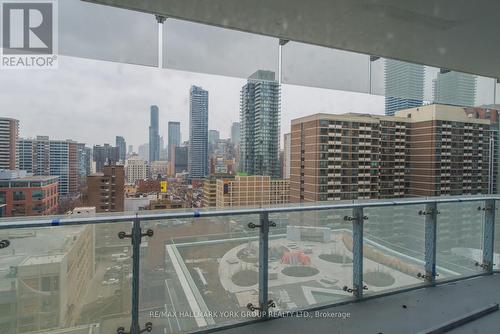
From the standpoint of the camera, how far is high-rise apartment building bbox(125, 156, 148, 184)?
4395 mm

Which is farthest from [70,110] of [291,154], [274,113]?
[291,154]

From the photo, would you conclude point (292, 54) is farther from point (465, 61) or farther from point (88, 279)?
point (88, 279)

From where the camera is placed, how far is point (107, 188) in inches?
158

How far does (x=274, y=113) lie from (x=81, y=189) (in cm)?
433

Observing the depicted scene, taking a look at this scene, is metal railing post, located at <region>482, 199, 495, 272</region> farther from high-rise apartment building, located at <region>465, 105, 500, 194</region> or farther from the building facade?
the building facade

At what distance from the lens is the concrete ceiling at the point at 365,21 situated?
1854 mm

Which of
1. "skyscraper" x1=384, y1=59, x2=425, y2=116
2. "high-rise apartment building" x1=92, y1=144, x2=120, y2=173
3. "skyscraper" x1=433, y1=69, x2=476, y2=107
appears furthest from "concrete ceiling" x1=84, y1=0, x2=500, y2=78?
"high-rise apartment building" x1=92, y1=144, x2=120, y2=173

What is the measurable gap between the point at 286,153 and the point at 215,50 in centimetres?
420

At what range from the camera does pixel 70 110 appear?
619 centimetres

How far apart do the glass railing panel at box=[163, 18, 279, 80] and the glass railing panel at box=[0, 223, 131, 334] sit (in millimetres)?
1608

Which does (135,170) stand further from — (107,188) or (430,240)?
(430,240)

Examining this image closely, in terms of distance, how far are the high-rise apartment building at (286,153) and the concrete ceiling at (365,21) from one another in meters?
3.60

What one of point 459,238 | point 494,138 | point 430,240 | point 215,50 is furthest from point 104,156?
point 494,138

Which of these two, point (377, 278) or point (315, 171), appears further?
point (315, 171)
